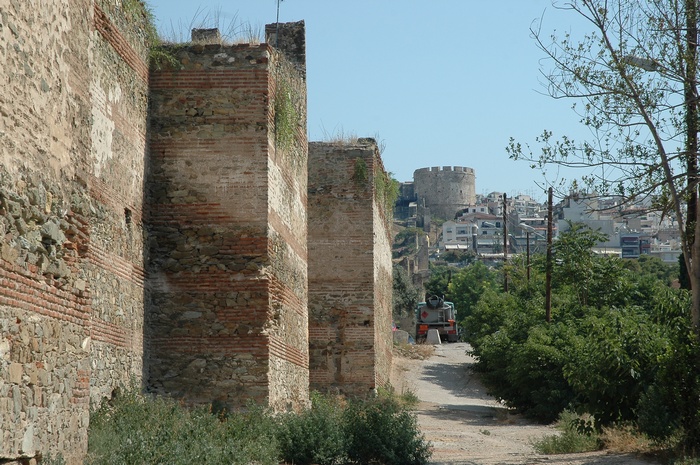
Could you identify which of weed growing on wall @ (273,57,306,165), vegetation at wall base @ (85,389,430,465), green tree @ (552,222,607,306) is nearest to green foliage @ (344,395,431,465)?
vegetation at wall base @ (85,389,430,465)

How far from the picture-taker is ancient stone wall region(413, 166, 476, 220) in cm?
13462

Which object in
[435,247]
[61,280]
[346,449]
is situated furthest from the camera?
[435,247]

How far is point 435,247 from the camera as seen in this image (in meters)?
126

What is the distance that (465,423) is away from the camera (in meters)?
20.7

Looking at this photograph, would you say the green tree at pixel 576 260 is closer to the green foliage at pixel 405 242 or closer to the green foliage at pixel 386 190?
the green foliage at pixel 386 190

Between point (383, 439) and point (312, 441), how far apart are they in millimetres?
970

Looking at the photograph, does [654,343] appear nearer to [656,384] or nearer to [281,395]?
[656,384]

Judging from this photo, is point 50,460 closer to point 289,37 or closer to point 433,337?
point 289,37

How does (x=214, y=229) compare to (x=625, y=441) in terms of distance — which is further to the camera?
(x=625, y=441)

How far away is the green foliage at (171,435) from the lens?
30.3 ft

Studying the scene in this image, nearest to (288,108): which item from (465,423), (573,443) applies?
(573,443)

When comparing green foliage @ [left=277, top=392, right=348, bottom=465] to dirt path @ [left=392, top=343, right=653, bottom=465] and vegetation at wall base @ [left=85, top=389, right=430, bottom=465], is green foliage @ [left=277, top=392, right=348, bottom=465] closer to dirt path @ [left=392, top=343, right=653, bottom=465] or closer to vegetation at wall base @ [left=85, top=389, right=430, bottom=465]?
vegetation at wall base @ [left=85, top=389, right=430, bottom=465]

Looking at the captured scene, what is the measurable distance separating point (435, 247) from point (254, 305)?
11319 centimetres

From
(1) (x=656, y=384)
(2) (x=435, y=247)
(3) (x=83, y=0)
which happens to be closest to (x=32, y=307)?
(3) (x=83, y=0)
